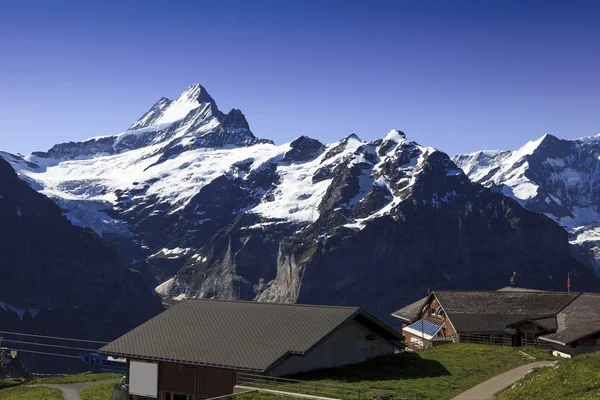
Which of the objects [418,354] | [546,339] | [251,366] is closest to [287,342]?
[251,366]

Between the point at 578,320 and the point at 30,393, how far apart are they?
5287cm

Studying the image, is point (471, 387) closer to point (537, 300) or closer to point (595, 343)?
point (595, 343)

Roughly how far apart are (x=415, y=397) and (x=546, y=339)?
36556mm

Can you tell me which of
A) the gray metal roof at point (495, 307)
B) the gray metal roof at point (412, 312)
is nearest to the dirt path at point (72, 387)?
the gray metal roof at point (495, 307)

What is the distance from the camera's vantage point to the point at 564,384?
138ft

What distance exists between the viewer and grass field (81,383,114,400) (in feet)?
200

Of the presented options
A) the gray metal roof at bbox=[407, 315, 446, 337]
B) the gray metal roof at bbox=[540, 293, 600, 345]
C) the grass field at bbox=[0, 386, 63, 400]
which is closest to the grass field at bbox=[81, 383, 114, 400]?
the grass field at bbox=[0, 386, 63, 400]

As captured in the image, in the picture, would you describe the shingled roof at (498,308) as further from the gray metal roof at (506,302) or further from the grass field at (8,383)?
the grass field at (8,383)

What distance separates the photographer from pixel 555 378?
43625mm

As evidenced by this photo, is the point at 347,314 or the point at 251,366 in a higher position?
the point at 347,314

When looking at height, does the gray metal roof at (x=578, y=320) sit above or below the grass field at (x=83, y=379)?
above

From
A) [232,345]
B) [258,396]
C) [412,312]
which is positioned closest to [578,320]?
[412,312]

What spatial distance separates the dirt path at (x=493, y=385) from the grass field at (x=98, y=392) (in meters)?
29.0

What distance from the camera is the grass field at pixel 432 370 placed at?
159 feet
